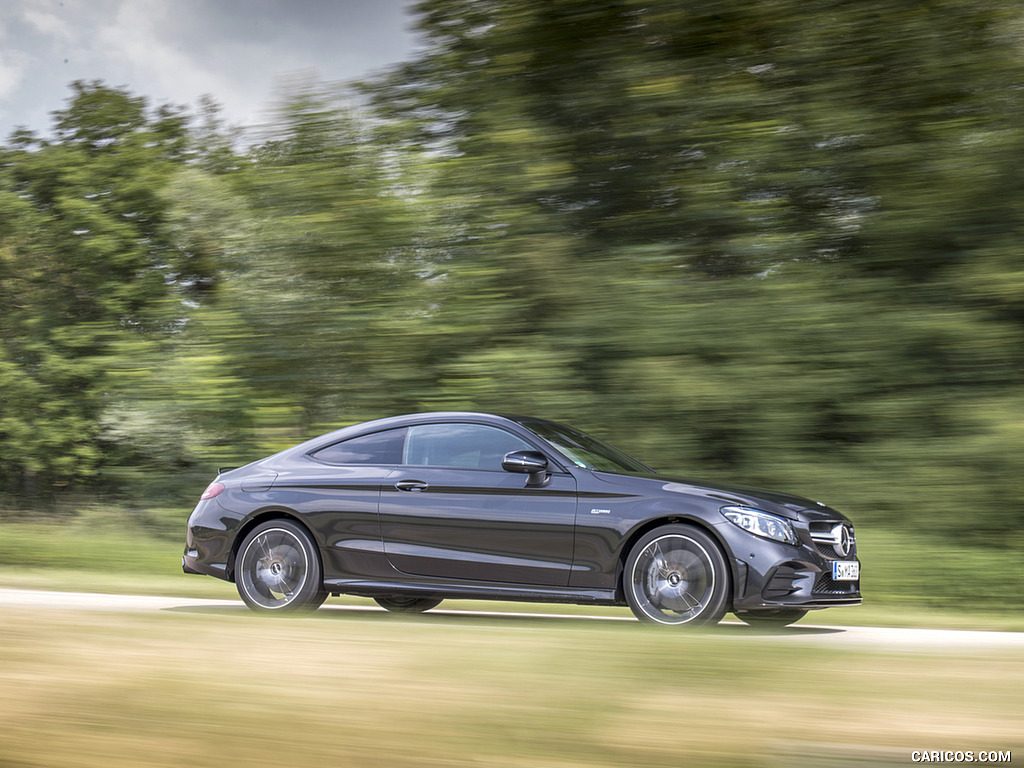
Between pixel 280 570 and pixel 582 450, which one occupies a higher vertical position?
pixel 582 450

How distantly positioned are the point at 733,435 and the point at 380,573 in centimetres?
491

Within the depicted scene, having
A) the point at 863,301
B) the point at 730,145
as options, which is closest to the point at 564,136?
the point at 730,145

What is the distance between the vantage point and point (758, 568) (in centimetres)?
675

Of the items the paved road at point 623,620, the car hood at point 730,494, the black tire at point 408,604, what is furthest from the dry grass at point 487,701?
the black tire at point 408,604

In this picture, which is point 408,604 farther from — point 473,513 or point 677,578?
point 677,578

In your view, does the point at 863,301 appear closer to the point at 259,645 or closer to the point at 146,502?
the point at 259,645

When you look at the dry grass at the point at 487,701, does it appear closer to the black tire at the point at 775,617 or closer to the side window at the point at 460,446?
the side window at the point at 460,446

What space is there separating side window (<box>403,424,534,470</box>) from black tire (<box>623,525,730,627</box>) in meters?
1.14

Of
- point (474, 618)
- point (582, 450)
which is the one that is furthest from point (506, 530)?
point (474, 618)

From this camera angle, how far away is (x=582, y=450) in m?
7.85

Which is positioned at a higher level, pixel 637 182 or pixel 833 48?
pixel 833 48

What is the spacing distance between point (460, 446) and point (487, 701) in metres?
3.87

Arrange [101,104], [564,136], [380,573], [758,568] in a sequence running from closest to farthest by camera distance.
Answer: [758,568] → [380,573] → [564,136] → [101,104]

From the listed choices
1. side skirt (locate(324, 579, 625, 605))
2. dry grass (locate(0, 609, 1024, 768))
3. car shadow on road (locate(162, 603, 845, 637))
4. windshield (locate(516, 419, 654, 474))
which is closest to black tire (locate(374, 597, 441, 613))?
car shadow on road (locate(162, 603, 845, 637))
